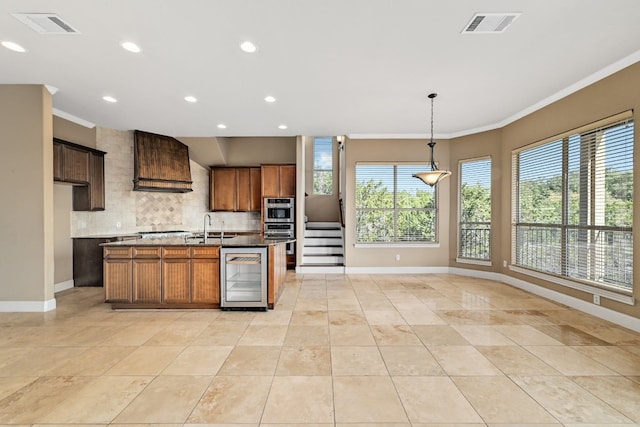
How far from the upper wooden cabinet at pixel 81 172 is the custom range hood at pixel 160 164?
2.17ft

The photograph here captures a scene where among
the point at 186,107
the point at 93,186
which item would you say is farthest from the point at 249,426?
the point at 93,186

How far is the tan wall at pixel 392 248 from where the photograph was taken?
20.4 feet

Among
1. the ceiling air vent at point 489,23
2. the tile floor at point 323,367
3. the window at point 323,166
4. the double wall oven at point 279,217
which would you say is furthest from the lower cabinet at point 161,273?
the window at point 323,166

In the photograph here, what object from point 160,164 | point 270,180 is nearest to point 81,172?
point 160,164

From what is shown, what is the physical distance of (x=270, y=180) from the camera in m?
6.96

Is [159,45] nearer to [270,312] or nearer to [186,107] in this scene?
[186,107]

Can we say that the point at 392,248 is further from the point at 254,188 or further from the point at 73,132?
the point at 73,132

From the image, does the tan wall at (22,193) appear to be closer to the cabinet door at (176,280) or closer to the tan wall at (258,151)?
the cabinet door at (176,280)

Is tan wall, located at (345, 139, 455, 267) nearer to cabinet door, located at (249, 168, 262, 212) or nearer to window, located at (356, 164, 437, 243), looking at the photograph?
window, located at (356, 164, 437, 243)

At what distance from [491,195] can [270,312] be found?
15.6 feet

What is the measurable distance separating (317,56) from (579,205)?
4034 millimetres

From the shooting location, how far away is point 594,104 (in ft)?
12.0

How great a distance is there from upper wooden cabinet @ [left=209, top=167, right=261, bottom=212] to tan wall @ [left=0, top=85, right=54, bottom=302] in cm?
381

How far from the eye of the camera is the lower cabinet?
3.88 m
